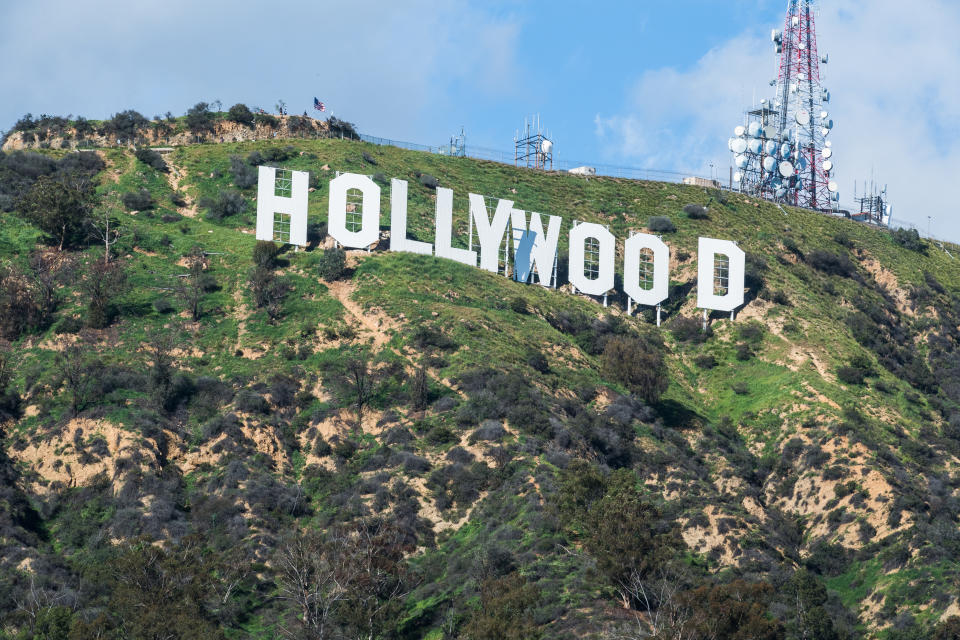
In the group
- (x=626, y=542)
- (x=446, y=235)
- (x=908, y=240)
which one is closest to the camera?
(x=626, y=542)

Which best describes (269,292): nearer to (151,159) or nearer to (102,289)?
(102,289)

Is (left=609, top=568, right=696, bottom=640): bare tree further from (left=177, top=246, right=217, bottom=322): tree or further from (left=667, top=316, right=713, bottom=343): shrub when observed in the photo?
(left=667, top=316, right=713, bottom=343): shrub

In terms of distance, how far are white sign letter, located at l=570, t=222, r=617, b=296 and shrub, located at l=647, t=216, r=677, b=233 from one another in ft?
40.3

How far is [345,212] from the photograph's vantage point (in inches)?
3172

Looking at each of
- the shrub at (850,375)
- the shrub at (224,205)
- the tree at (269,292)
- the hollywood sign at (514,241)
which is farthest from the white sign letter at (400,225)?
the shrub at (850,375)

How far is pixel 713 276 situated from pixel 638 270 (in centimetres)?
566

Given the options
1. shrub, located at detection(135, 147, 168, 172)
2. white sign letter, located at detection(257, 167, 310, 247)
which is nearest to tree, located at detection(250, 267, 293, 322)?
white sign letter, located at detection(257, 167, 310, 247)

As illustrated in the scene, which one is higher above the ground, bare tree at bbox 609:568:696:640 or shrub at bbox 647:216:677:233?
shrub at bbox 647:216:677:233

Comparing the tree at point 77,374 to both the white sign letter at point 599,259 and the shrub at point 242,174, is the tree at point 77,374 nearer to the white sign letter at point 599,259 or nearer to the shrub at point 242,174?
the shrub at point 242,174

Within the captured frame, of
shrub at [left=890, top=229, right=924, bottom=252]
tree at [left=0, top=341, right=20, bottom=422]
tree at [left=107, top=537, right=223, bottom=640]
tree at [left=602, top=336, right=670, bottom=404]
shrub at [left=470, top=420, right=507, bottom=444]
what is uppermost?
shrub at [left=890, top=229, right=924, bottom=252]

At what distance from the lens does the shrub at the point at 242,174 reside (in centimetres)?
9575

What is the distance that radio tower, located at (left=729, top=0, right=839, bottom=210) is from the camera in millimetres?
119750

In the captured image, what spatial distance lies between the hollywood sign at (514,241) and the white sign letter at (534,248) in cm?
7

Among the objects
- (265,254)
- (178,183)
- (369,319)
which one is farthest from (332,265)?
(178,183)
